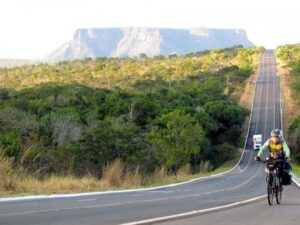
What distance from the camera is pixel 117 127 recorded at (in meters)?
48.4

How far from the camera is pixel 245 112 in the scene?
103 metres

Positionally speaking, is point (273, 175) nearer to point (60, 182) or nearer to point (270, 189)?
point (270, 189)

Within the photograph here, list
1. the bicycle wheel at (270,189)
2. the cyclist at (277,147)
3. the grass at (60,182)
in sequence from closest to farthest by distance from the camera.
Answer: the bicycle wheel at (270,189) → the cyclist at (277,147) → the grass at (60,182)

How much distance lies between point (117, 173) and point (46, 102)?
50.4 meters

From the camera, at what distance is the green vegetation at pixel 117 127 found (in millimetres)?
26625

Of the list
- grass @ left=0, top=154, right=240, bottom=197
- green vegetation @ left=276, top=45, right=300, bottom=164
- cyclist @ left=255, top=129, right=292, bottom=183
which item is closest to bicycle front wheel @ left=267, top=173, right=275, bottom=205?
cyclist @ left=255, top=129, right=292, bottom=183

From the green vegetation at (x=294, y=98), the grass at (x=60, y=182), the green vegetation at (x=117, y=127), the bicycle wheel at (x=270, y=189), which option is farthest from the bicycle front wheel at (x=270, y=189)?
the green vegetation at (x=294, y=98)

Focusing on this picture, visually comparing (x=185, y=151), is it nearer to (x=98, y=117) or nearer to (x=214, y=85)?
(x=98, y=117)

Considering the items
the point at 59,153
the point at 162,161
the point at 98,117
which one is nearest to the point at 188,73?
the point at 98,117

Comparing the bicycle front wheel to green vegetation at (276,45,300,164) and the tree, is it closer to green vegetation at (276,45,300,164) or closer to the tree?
the tree

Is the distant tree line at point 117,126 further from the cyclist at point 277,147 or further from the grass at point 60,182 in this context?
the cyclist at point 277,147

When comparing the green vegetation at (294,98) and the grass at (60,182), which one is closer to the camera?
the grass at (60,182)

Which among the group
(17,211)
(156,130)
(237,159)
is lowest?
(237,159)

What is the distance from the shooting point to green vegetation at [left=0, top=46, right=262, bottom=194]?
Answer: 26625 mm
